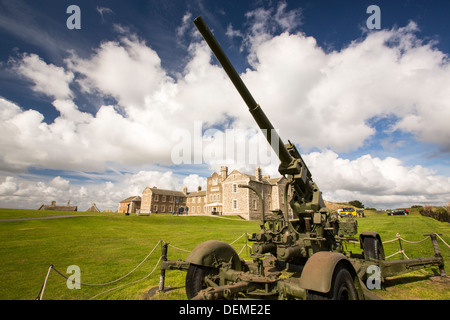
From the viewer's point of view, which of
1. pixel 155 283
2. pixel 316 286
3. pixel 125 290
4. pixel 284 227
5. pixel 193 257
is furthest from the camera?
pixel 155 283

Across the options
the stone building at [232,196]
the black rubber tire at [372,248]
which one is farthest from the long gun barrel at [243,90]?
Result: the stone building at [232,196]

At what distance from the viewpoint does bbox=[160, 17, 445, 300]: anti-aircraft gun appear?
3.47 metres

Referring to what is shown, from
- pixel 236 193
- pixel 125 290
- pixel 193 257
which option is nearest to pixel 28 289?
pixel 125 290

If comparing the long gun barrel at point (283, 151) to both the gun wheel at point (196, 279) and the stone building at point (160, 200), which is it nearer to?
the gun wheel at point (196, 279)

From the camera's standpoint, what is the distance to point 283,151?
5.17 metres

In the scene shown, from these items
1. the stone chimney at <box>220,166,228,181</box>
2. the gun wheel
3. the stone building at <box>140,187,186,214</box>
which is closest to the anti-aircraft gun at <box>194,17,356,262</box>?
the gun wheel

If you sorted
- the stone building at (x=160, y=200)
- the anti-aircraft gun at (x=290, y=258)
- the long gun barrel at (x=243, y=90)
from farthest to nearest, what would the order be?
1. the stone building at (x=160, y=200)
2. the long gun barrel at (x=243, y=90)
3. the anti-aircraft gun at (x=290, y=258)

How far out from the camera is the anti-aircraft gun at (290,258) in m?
3.47

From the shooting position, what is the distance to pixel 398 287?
5902 millimetres

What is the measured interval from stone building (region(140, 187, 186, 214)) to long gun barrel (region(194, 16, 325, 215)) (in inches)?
2405

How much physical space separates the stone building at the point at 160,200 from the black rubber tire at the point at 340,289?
6283cm

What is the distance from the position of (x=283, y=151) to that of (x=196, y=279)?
320 cm
